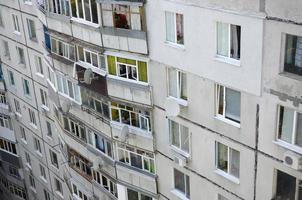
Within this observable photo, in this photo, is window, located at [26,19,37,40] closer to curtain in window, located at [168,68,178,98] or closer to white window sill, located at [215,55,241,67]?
curtain in window, located at [168,68,178,98]

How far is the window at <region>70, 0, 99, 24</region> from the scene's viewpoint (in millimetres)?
17219

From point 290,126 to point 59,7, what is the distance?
11.7 metres

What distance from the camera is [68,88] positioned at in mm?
21422

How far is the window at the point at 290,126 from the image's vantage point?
488 inches

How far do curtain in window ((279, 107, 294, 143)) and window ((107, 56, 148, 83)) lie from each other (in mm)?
6058

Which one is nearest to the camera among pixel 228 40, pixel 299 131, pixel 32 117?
pixel 299 131

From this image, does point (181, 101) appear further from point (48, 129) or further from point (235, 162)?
point (48, 129)

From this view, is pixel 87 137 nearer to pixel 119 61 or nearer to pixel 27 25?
pixel 119 61

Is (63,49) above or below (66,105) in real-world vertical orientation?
above

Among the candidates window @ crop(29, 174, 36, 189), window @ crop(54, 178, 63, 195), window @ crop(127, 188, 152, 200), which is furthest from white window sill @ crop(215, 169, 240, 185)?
window @ crop(29, 174, 36, 189)

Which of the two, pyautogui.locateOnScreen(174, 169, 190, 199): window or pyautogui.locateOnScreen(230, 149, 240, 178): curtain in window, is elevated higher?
pyautogui.locateOnScreen(230, 149, 240, 178): curtain in window

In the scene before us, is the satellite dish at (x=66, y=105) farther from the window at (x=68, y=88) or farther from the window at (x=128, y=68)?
the window at (x=128, y=68)

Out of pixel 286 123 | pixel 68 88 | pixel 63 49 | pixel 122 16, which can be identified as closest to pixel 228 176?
pixel 286 123

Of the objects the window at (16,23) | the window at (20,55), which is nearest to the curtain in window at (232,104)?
the window at (16,23)
